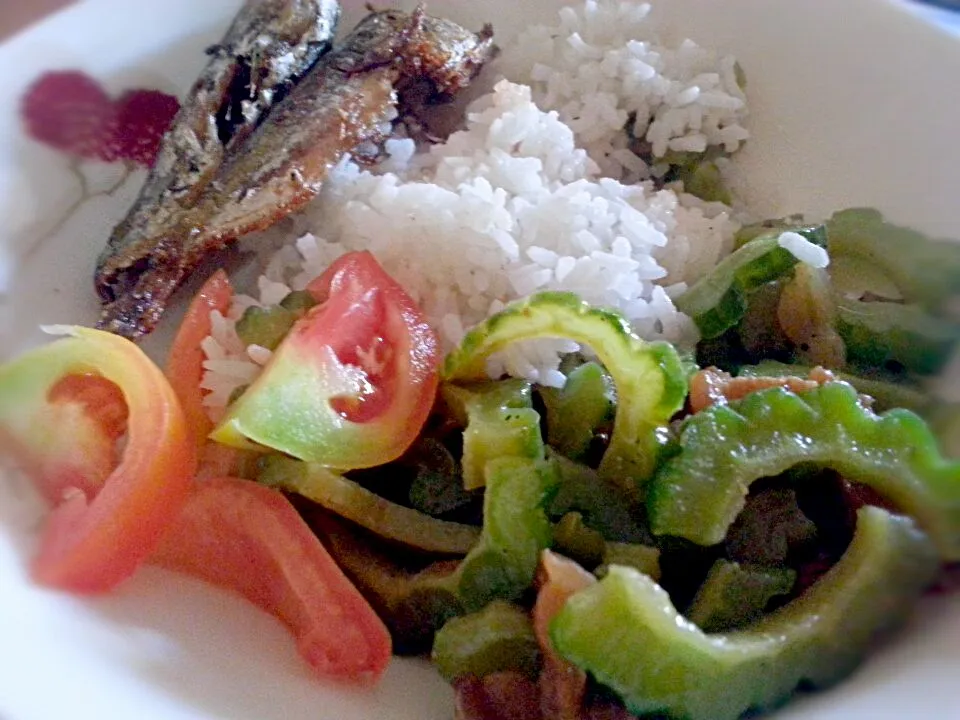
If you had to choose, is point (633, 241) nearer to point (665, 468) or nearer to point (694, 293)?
point (694, 293)

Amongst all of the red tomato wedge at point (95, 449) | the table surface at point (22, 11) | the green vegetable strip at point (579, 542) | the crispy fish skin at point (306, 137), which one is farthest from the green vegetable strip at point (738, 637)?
the table surface at point (22, 11)

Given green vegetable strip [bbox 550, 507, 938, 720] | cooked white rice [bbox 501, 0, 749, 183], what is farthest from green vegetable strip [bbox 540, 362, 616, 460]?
cooked white rice [bbox 501, 0, 749, 183]

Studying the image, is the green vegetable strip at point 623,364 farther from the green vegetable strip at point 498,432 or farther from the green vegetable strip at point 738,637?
the green vegetable strip at point 738,637

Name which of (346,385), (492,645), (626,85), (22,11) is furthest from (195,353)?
(22,11)

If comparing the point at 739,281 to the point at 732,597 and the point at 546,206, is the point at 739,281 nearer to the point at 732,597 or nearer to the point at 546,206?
the point at 546,206

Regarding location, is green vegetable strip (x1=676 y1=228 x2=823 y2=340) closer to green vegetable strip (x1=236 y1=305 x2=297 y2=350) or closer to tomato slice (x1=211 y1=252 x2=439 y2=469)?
tomato slice (x1=211 y1=252 x2=439 y2=469)

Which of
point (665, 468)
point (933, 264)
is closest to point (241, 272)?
point (665, 468)
